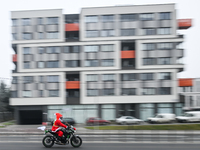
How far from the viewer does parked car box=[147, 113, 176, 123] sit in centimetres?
3578

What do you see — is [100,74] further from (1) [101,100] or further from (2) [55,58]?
(2) [55,58]

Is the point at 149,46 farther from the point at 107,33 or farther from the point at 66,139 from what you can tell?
the point at 66,139

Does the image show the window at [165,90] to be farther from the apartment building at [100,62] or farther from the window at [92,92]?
the window at [92,92]

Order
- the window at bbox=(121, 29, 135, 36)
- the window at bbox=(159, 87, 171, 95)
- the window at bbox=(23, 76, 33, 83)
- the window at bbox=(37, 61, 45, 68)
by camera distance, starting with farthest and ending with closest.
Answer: the window at bbox=(37, 61, 45, 68), the window at bbox=(23, 76, 33, 83), the window at bbox=(121, 29, 135, 36), the window at bbox=(159, 87, 171, 95)

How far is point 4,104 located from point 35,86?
12.3 meters

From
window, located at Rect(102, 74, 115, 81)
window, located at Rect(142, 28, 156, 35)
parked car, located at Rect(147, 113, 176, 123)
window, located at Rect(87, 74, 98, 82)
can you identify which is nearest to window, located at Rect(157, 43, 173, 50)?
window, located at Rect(142, 28, 156, 35)

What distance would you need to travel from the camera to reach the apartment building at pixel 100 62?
39312 millimetres

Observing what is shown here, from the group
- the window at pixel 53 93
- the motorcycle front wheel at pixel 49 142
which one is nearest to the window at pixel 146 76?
the window at pixel 53 93

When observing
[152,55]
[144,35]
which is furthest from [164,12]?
[152,55]

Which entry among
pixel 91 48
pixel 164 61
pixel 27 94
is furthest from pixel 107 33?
pixel 27 94

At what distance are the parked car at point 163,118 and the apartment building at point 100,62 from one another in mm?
3217

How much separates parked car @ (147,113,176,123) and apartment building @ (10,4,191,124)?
322cm

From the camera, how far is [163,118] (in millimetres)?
35938

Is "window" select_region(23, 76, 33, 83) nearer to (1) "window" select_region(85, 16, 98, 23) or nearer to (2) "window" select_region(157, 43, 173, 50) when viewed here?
(1) "window" select_region(85, 16, 98, 23)
